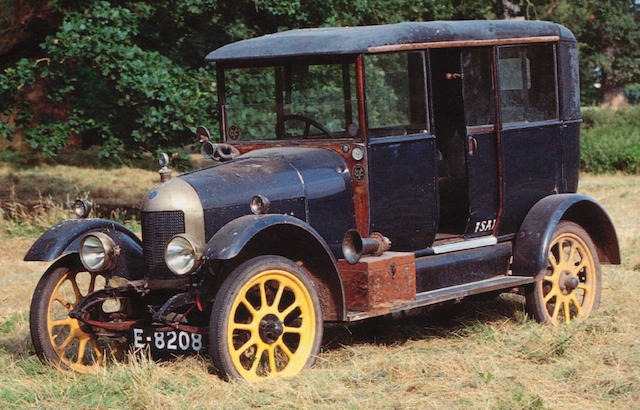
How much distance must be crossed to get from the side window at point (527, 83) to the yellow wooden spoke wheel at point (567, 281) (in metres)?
0.90

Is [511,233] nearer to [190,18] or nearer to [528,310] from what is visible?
[528,310]

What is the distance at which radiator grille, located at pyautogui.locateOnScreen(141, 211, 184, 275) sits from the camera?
6.03 m

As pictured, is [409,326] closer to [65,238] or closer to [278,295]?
[278,295]

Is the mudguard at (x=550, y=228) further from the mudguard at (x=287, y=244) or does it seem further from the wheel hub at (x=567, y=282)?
the mudguard at (x=287, y=244)

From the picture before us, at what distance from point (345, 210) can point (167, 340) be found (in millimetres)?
1463

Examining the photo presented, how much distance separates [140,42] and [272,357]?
27.0ft

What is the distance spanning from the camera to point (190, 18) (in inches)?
534

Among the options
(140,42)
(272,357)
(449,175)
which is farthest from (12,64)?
(272,357)

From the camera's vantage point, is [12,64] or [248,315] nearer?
[248,315]

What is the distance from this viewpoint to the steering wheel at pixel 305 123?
6.94 meters

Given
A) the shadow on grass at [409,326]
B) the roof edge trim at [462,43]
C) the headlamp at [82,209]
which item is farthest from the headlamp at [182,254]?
the roof edge trim at [462,43]

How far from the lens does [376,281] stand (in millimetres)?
6441

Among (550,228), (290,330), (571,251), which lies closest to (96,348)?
(290,330)

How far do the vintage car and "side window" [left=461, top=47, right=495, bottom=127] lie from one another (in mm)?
12
